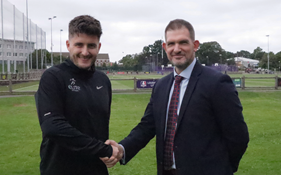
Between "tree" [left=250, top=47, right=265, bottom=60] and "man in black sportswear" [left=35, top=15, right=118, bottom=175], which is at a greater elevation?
"tree" [left=250, top=47, right=265, bottom=60]

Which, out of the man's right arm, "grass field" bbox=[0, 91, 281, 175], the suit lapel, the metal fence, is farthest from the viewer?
the metal fence

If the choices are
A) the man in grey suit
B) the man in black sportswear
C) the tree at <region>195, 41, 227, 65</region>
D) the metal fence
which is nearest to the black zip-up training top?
the man in black sportswear

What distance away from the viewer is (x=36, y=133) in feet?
33.4

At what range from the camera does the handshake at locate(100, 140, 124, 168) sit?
9.64 feet

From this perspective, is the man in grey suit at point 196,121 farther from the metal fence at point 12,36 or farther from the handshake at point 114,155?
the metal fence at point 12,36

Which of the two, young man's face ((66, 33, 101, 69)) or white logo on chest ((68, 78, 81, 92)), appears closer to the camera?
white logo on chest ((68, 78, 81, 92))

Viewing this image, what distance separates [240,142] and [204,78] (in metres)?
0.69

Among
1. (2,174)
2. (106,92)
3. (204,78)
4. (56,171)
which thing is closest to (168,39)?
(204,78)

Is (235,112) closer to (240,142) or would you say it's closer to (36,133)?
(240,142)

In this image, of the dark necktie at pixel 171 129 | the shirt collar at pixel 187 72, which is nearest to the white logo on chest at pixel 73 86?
the dark necktie at pixel 171 129

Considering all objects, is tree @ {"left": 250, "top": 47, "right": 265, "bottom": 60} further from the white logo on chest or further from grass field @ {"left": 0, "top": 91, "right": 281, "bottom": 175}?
the white logo on chest

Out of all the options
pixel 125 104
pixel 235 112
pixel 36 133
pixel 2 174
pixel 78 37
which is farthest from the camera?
pixel 125 104

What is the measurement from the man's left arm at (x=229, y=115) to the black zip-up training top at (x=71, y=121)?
3.69 ft

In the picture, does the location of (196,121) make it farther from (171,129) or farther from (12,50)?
(12,50)
